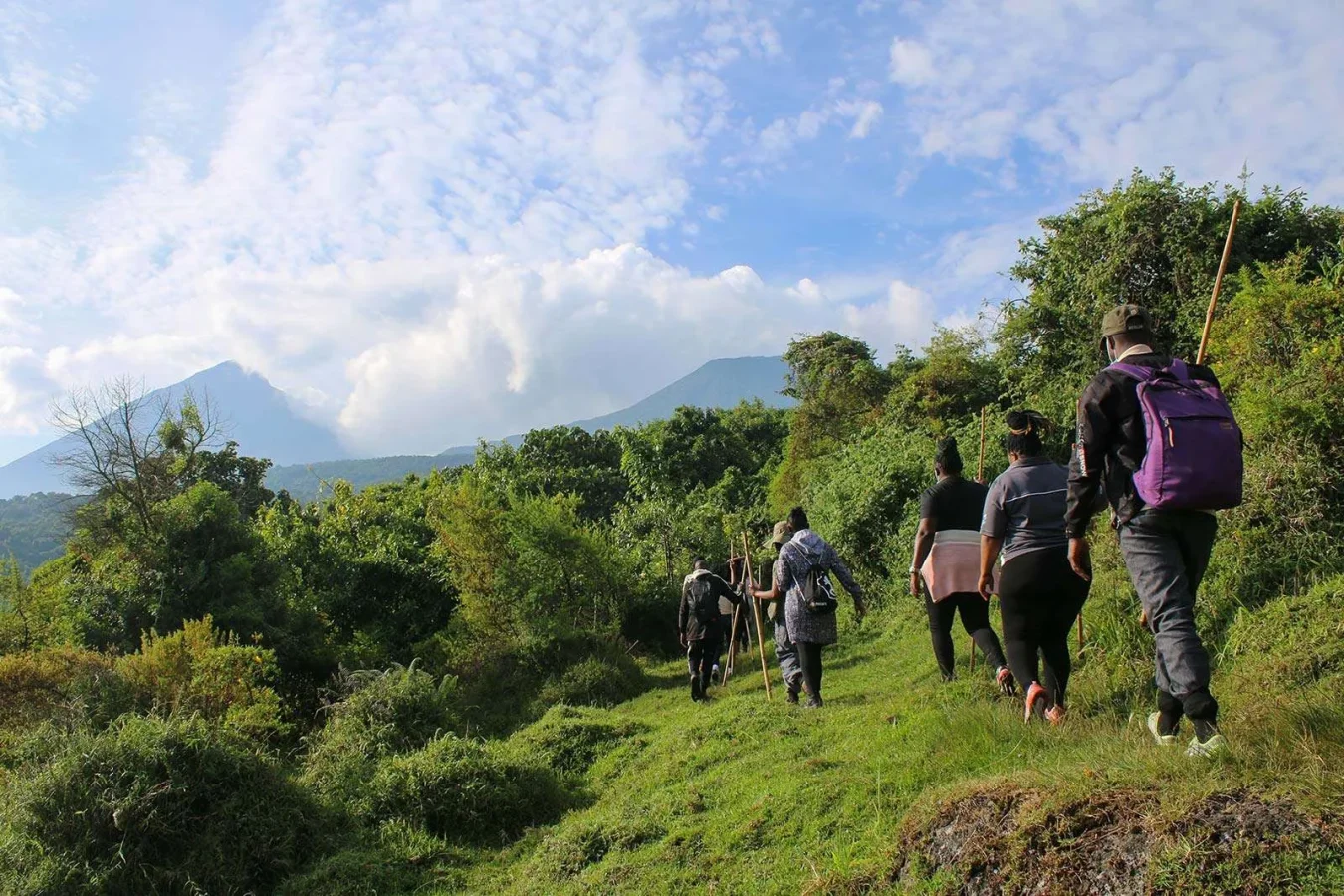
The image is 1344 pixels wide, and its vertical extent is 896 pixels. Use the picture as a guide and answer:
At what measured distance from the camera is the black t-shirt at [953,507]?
21.1ft

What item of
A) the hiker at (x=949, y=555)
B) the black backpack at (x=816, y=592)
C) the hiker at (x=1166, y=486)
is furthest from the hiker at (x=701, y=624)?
the hiker at (x=1166, y=486)

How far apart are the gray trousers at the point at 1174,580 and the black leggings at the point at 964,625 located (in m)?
2.31

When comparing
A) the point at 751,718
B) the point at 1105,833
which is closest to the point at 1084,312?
the point at 751,718

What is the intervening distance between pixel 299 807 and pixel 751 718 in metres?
3.86

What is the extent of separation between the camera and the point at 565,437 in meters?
39.8

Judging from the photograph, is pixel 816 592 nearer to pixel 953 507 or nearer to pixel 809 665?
pixel 809 665

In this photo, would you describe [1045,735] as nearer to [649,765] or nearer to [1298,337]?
[649,765]

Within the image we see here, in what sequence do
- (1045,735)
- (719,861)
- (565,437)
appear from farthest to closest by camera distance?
(565,437), (719,861), (1045,735)

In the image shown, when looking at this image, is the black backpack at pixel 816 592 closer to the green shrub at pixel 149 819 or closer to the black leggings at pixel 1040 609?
the black leggings at pixel 1040 609

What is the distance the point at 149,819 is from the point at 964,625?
6.36m

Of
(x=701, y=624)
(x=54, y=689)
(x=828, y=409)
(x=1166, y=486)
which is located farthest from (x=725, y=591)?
(x=828, y=409)

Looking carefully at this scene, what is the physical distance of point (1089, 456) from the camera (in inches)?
148

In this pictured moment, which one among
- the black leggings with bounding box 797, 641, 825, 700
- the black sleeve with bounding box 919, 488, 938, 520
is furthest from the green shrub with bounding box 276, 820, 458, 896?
the black sleeve with bounding box 919, 488, 938, 520

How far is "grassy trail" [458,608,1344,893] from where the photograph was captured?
101 inches
